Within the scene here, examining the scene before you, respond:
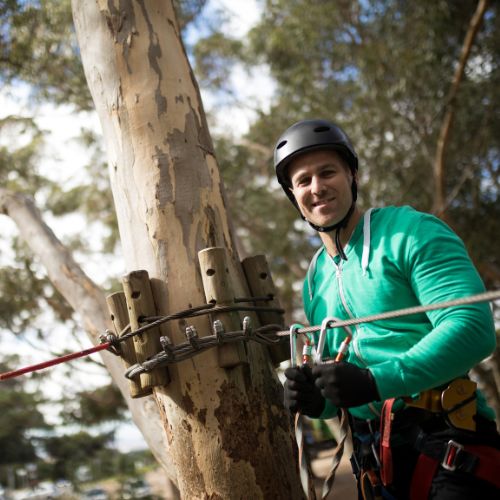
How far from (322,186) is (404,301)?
1.58 ft

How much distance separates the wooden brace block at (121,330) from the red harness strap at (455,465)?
0.88 metres

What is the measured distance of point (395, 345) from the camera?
163 centimetres

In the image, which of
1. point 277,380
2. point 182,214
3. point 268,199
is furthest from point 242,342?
point 268,199

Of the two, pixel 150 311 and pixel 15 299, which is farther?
pixel 15 299

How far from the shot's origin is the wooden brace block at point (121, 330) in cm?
181

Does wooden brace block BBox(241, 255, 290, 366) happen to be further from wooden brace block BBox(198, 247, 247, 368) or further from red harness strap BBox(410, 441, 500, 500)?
red harness strap BBox(410, 441, 500, 500)

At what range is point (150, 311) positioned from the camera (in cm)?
178

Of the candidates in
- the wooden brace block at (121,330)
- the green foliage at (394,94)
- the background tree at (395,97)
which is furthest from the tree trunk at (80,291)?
the green foliage at (394,94)

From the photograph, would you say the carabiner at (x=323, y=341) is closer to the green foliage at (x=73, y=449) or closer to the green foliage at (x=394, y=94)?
the green foliage at (x=394, y=94)

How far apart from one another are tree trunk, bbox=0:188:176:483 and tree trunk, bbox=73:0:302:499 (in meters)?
0.48

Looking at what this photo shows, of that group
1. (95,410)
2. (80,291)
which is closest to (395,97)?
(80,291)

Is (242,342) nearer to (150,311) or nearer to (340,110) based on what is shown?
(150,311)

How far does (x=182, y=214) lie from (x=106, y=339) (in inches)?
19.3

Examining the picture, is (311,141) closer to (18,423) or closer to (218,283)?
(218,283)
